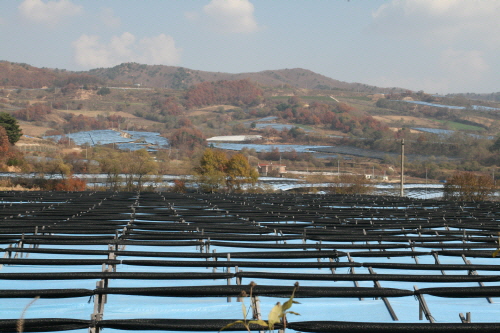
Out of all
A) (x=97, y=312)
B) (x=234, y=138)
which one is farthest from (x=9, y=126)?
(x=97, y=312)

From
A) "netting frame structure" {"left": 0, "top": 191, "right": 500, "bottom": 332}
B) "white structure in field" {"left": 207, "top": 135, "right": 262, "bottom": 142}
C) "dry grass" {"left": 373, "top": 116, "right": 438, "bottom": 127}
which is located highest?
"dry grass" {"left": 373, "top": 116, "right": 438, "bottom": 127}

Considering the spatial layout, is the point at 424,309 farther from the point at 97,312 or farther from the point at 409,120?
the point at 409,120

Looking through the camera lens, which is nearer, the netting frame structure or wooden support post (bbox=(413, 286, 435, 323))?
the netting frame structure

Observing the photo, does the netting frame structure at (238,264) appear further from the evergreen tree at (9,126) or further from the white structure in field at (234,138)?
the white structure in field at (234,138)

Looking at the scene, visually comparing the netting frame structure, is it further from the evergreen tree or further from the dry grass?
the dry grass

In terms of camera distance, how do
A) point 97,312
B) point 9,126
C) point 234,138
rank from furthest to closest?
point 234,138 < point 9,126 < point 97,312

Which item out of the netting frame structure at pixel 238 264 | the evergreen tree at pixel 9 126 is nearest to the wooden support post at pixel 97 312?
the netting frame structure at pixel 238 264

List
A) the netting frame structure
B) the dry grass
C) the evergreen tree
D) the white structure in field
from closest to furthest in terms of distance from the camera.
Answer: the netting frame structure < the evergreen tree < the white structure in field < the dry grass

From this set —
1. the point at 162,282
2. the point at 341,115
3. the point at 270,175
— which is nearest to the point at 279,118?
the point at 341,115

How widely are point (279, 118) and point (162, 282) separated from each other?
384 feet

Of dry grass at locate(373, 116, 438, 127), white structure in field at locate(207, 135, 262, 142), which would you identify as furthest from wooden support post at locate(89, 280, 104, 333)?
dry grass at locate(373, 116, 438, 127)

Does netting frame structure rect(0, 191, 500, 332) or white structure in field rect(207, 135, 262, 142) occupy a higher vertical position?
netting frame structure rect(0, 191, 500, 332)

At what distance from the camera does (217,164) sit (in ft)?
183

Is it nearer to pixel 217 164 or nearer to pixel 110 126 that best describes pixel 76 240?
pixel 217 164
